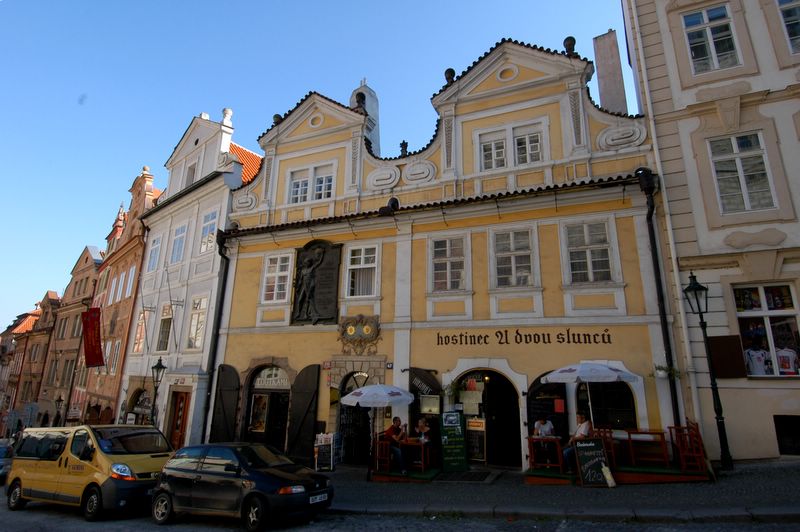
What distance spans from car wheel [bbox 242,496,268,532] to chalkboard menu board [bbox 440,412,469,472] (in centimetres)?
487

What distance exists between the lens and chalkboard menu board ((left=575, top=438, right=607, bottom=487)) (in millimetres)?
9273

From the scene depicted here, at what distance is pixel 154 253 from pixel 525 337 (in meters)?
17.9

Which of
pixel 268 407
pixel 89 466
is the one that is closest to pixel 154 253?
pixel 268 407

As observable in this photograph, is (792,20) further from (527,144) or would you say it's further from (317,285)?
(317,285)

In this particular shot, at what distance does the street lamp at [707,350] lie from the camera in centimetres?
962

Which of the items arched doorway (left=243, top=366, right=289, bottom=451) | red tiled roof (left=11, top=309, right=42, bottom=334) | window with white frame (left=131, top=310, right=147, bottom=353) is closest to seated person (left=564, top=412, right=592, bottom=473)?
arched doorway (left=243, top=366, right=289, bottom=451)

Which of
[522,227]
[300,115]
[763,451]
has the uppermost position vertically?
[300,115]

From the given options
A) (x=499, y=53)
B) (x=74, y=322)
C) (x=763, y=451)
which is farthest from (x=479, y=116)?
(x=74, y=322)

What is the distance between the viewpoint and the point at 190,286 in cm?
1844

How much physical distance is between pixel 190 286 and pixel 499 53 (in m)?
14.1

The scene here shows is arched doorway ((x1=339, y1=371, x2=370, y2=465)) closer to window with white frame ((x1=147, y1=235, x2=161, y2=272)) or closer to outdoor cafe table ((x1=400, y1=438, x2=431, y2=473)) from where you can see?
outdoor cafe table ((x1=400, y1=438, x2=431, y2=473))

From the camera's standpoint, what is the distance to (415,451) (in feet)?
38.4

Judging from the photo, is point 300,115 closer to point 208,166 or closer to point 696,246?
point 208,166

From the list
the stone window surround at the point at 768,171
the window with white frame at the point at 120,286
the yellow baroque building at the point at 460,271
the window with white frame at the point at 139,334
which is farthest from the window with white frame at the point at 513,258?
the window with white frame at the point at 120,286
